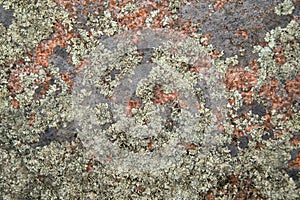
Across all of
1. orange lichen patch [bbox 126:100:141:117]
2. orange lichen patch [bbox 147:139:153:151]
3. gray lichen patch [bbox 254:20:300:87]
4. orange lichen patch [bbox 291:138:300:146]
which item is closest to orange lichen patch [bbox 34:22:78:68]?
orange lichen patch [bbox 126:100:141:117]

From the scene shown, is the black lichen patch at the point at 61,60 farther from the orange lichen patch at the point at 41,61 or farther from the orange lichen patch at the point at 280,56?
the orange lichen patch at the point at 280,56

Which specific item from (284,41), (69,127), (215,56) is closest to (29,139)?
(69,127)

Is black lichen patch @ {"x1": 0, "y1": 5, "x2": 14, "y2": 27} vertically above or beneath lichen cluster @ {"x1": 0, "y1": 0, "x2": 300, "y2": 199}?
above

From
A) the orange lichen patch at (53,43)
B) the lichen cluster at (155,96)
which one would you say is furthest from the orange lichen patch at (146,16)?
the orange lichen patch at (53,43)

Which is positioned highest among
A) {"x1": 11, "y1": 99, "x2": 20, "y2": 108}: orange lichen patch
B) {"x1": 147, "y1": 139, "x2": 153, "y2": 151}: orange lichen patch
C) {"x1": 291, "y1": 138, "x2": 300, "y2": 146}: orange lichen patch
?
{"x1": 11, "y1": 99, "x2": 20, "y2": 108}: orange lichen patch

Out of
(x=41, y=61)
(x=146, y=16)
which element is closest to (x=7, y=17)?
(x=41, y=61)

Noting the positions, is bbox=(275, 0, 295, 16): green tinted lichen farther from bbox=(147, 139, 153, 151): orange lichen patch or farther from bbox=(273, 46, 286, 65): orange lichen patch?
bbox=(147, 139, 153, 151): orange lichen patch
